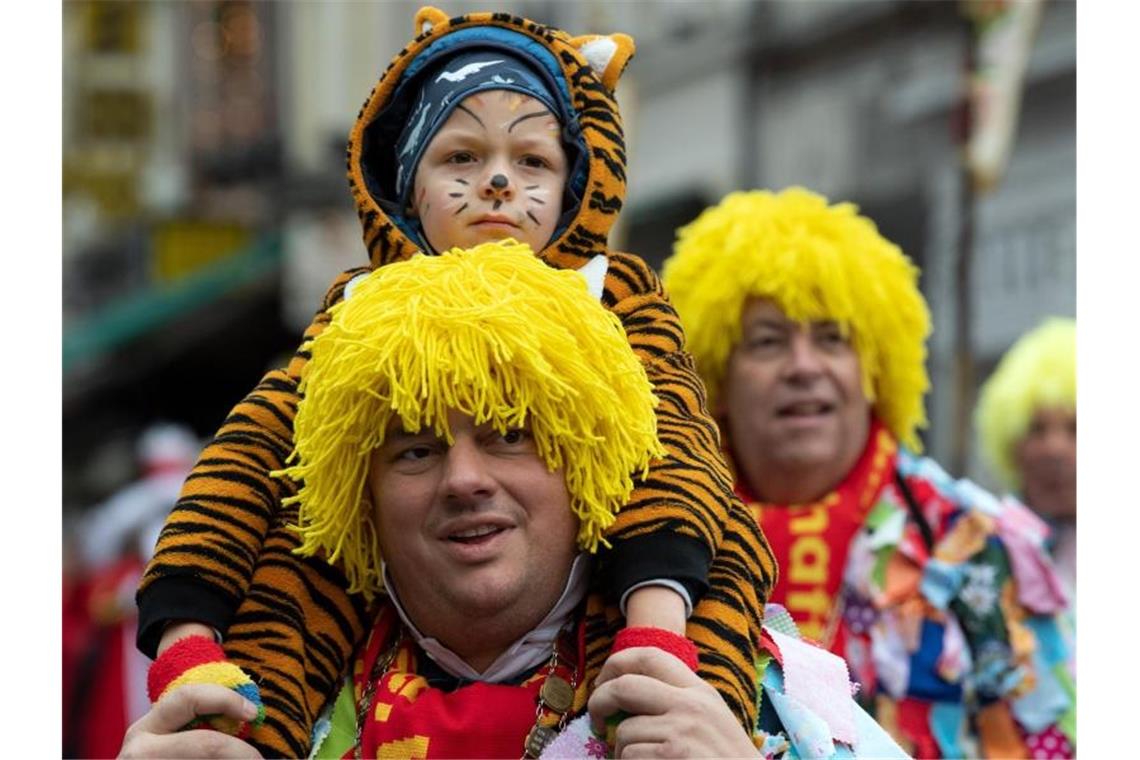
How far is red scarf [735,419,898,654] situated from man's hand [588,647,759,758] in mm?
1870

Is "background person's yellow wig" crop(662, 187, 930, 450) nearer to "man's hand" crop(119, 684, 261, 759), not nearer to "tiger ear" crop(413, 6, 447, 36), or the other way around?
"tiger ear" crop(413, 6, 447, 36)

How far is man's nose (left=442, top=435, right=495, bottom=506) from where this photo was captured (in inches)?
96.0

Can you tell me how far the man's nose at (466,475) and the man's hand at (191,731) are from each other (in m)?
0.41

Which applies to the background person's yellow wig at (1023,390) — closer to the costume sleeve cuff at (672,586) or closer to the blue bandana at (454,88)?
the blue bandana at (454,88)

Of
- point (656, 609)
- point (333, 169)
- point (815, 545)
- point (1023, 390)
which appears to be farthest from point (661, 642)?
point (333, 169)

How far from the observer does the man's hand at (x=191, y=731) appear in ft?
7.83

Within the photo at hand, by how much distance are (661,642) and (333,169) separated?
7.83 metres

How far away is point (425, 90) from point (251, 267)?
797 cm

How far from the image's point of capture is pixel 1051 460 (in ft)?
18.9

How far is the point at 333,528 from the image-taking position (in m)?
2.57

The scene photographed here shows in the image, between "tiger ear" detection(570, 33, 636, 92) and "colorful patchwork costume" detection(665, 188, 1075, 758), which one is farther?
"colorful patchwork costume" detection(665, 188, 1075, 758)

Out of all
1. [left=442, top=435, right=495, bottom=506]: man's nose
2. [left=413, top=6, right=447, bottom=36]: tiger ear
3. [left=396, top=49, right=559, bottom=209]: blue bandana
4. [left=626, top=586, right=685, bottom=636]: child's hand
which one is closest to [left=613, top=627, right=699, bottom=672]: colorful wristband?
[left=626, top=586, right=685, bottom=636]: child's hand

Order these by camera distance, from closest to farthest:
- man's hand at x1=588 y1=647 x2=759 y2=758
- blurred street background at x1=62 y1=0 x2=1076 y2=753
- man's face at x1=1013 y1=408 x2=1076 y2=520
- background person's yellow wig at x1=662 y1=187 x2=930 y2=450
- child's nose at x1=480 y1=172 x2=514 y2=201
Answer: man's hand at x1=588 y1=647 x2=759 y2=758
child's nose at x1=480 y1=172 x2=514 y2=201
background person's yellow wig at x1=662 y1=187 x2=930 y2=450
man's face at x1=1013 y1=408 x2=1076 y2=520
blurred street background at x1=62 y1=0 x2=1076 y2=753
